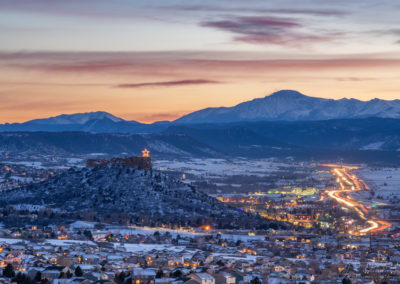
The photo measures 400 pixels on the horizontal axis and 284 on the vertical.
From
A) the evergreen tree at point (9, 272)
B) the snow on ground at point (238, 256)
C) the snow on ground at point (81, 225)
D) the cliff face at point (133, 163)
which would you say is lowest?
the snow on ground at point (238, 256)

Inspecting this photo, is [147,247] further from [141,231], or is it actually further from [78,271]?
[78,271]

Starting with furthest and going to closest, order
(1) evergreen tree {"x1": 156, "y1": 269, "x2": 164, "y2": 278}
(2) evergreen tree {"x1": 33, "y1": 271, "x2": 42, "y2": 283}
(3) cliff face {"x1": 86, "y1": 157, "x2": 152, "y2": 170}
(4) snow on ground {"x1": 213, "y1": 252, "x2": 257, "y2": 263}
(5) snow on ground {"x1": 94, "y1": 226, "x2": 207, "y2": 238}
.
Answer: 1. (3) cliff face {"x1": 86, "y1": 157, "x2": 152, "y2": 170}
2. (5) snow on ground {"x1": 94, "y1": 226, "x2": 207, "y2": 238}
3. (4) snow on ground {"x1": 213, "y1": 252, "x2": 257, "y2": 263}
4. (1) evergreen tree {"x1": 156, "y1": 269, "x2": 164, "y2": 278}
5. (2) evergreen tree {"x1": 33, "y1": 271, "x2": 42, "y2": 283}

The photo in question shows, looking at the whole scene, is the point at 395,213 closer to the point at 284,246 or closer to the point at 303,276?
the point at 284,246

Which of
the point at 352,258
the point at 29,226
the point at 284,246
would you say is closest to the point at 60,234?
the point at 29,226

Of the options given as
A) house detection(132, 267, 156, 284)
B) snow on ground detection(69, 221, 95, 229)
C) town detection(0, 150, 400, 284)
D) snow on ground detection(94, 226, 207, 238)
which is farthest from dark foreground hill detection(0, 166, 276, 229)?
house detection(132, 267, 156, 284)

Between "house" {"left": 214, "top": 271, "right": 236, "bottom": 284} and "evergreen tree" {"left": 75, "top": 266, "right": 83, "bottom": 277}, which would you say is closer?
"evergreen tree" {"left": 75, "top": 266, "right": 83, "bottom": 277}

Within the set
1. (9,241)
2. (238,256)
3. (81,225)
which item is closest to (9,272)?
(9,241)

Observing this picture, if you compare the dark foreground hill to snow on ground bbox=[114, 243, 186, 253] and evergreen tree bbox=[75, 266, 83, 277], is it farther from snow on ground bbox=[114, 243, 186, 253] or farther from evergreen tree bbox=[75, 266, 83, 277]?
evergreen tree bbox=[75, 266, 83, 277]

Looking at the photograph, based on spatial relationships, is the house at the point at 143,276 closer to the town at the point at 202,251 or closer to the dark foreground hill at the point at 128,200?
the town at the point at 202,251

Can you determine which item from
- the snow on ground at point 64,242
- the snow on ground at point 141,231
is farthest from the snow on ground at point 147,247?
the snow on ground at point 141,231
